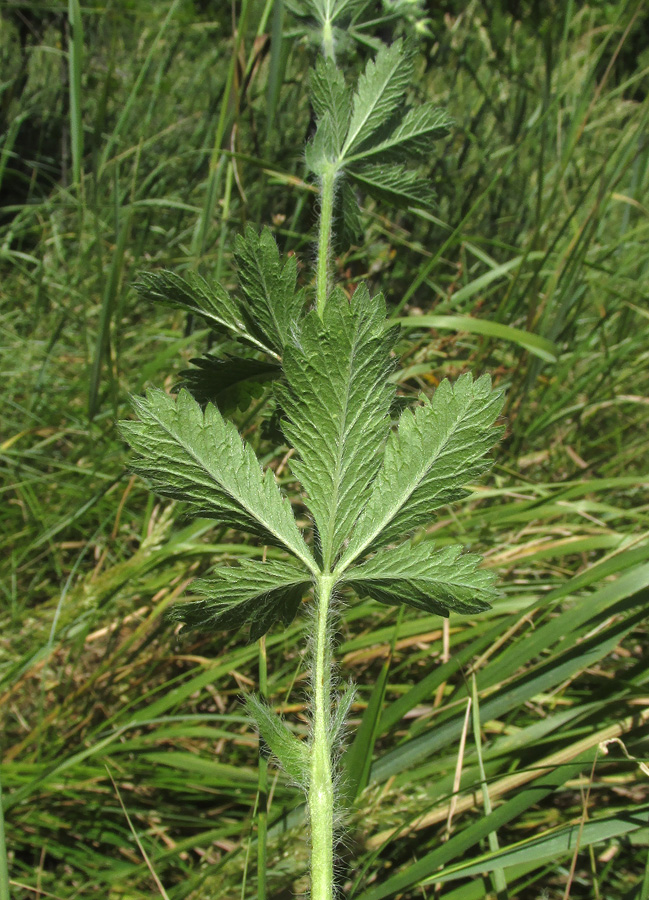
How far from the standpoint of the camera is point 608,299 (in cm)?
210

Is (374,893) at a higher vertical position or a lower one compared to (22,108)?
lower

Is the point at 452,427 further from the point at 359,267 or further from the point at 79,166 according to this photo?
the point at 359,267

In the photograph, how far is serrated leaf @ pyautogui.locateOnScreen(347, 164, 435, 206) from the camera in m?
0.74

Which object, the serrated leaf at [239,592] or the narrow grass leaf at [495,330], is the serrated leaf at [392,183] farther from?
the narrow grass leaf at [495,330]

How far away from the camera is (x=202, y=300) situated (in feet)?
2.15

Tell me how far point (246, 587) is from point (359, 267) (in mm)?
1701

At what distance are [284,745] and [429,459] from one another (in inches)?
9.2

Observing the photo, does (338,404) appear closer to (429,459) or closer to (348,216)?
(429,459)

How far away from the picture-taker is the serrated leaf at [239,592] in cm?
56

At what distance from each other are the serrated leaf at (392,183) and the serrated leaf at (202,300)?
7.7 inches

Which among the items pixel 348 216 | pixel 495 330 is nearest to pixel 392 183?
Result: pixel 348 216

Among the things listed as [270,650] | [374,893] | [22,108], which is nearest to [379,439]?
[374,893]

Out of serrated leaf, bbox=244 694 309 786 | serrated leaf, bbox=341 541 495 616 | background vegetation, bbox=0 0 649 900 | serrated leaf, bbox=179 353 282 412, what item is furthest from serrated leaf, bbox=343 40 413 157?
serrated leaf, bbox=244 694 309 786

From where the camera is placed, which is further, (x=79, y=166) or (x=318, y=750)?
(x=79, y=166)
